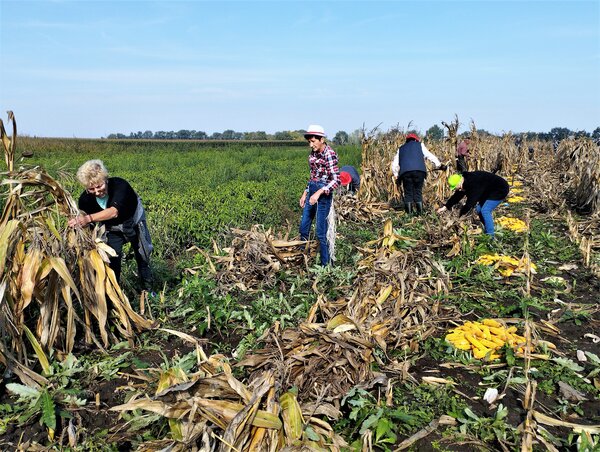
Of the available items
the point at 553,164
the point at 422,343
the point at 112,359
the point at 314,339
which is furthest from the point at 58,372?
the point at 553,164

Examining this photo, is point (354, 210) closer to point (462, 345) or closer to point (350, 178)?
point (350, 178)

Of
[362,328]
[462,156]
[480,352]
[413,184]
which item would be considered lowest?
[480,352]

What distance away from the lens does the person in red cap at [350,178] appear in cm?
914

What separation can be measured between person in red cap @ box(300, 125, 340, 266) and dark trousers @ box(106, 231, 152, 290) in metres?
A: 1.94

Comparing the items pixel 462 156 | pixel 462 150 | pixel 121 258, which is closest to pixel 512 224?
pixel 462 150

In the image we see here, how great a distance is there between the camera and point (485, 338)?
397 cm

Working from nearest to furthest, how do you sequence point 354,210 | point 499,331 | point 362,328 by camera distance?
point 362,328, point 499,331, point 354,210

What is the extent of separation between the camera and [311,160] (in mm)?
5668

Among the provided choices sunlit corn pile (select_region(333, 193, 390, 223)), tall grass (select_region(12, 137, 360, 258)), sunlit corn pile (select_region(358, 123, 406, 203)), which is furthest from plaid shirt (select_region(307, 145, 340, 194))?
sunlit corn pile (select_region(358, 123, 406, 203))

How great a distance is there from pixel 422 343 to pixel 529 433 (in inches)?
55.0

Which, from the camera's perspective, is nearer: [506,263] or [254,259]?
[254,259]

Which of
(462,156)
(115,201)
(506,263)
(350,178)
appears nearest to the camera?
(115,201)

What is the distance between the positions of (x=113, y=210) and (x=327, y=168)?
7.88 feet

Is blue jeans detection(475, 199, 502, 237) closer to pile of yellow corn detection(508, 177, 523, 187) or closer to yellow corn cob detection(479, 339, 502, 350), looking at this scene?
yellow corn cob detection(479, 339, 502, 350)
